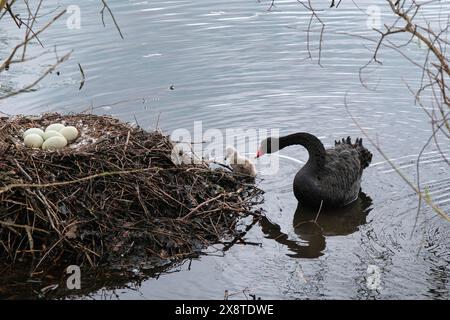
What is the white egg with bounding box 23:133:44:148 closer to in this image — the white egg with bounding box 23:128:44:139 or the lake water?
the white egg with bounding box 23:128:44:139

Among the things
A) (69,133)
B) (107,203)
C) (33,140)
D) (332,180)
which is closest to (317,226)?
(332,180)

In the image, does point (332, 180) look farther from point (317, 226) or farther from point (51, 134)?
point (51, 134)

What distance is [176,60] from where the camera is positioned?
34.9ft

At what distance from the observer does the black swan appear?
22.5 feet

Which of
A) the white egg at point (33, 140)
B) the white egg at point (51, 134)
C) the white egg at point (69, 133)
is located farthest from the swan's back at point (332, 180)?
the white egg at point (33, 140)

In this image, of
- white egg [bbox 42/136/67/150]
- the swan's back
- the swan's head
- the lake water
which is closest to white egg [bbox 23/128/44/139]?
white egg [bbox 42/136/67/150]

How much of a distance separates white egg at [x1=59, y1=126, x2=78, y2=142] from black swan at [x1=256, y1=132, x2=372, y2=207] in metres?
1.77

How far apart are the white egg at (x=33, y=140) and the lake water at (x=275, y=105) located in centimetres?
145

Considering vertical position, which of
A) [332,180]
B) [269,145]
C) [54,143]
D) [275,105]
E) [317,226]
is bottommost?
[317,226]

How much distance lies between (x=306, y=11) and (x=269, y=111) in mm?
3809

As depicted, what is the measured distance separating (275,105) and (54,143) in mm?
3540

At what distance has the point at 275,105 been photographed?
30.1ft

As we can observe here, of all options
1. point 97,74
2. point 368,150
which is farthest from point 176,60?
point 368,150
